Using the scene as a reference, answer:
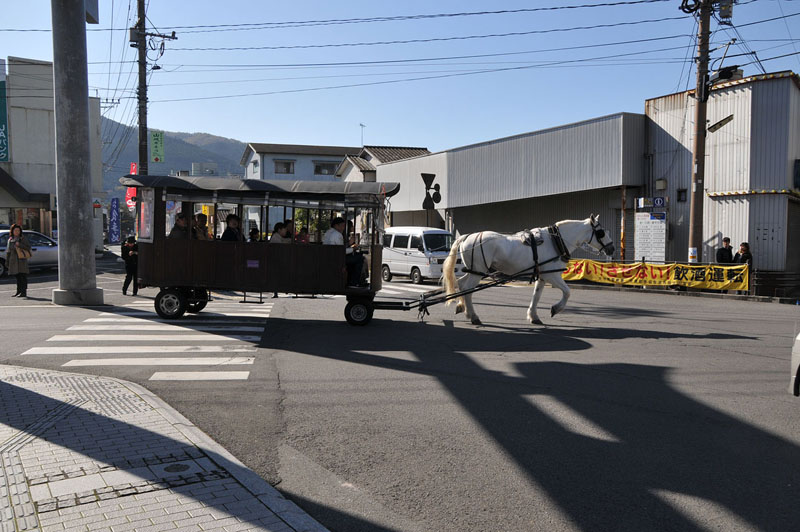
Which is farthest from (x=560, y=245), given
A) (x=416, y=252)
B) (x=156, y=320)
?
(x=416, y=252)

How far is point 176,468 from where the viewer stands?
456 cm

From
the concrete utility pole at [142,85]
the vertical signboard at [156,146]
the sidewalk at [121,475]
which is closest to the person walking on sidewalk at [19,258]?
the concrete utility pole at [142,85]

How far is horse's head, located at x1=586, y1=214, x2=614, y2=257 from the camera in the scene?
1267cm

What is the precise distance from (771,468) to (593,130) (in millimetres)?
20984

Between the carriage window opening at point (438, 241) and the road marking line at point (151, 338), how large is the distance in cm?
1282

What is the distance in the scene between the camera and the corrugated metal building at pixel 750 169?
64.0 feet

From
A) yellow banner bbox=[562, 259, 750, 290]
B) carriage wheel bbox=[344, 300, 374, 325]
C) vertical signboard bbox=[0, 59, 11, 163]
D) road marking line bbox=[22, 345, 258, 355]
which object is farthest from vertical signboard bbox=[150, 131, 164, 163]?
road marking line bbox=[22, 345, 258, 355]

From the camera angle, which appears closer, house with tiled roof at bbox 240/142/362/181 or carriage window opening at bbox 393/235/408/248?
carriage window opening at bbox 393/235/408/248

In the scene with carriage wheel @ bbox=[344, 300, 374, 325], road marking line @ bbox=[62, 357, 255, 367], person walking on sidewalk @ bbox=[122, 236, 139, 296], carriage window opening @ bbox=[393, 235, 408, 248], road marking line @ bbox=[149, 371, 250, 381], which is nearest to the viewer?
road marking line @ bbox=[149, 371, 250, 381]

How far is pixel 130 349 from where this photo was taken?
933 centimetres

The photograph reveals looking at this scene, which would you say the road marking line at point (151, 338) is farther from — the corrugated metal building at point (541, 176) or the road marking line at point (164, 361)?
the corrugated metal building at point (541, 176)

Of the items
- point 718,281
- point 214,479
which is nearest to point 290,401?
point 214,479

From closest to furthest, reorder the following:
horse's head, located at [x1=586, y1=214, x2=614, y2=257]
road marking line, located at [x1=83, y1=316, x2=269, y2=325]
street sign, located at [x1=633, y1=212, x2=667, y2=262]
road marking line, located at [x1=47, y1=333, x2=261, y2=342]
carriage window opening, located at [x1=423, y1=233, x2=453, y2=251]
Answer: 1. road marking line, located at [x1=47, y1=333, x2=261, y2=342]
2. road marking line, located at [x1=83, y1=316, x2=269, y2=325]
3. horse's head, located at [x1=586, y1=214, x2=614, y2=257]
4. street sign, located at [x1=633, y1=212, x2=667, y2=262]
5. carriage window opening, located at [x1=423, y1=233, x2=453, y2=251]

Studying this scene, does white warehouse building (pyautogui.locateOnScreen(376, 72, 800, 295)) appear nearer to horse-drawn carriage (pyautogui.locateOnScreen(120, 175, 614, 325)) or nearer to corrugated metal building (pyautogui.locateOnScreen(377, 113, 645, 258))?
corrugated metal building (pyautogui.locateOnScreen(377, 113, 645, 258))
